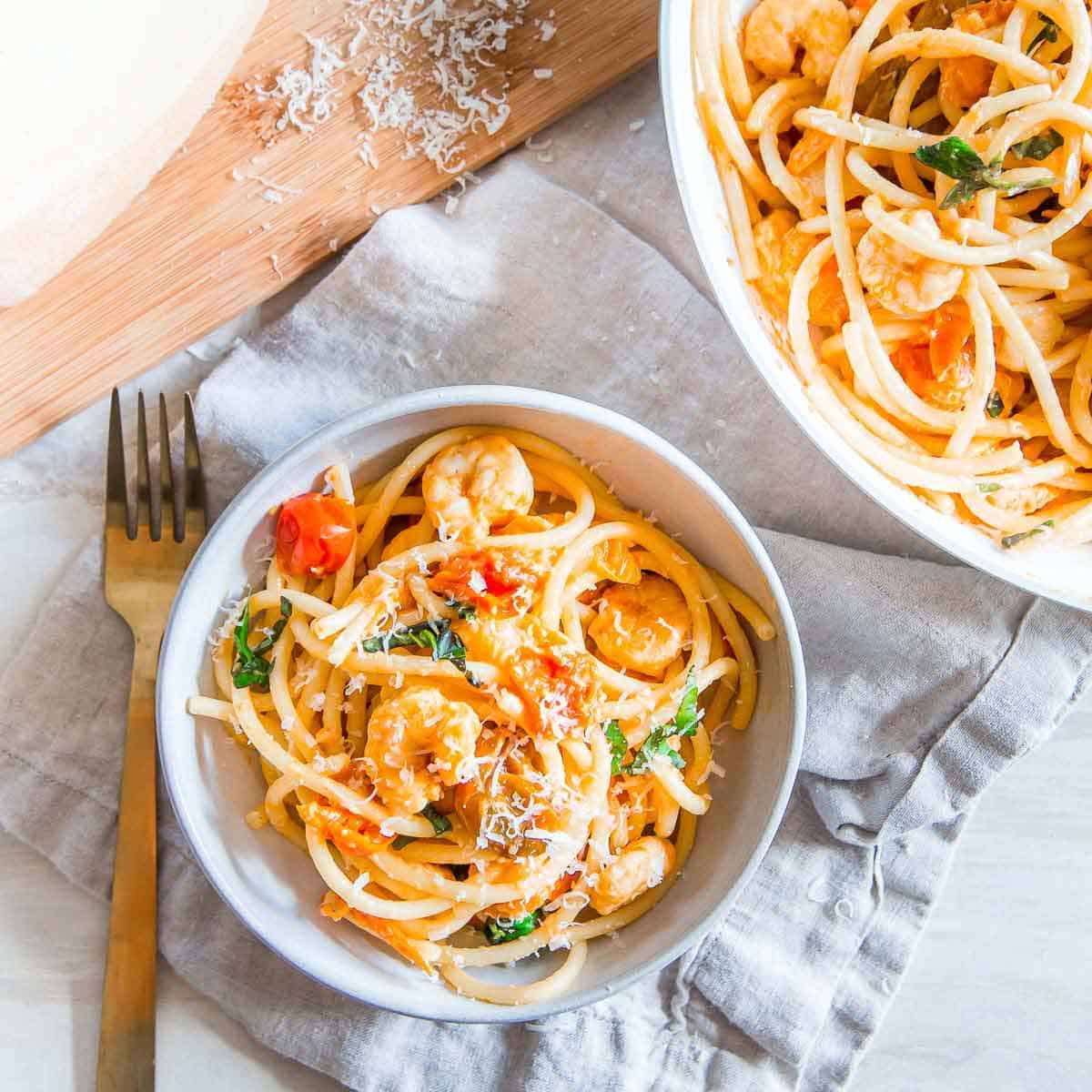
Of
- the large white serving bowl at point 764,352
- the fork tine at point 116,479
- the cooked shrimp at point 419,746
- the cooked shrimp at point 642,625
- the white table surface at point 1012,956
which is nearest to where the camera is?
the cooked shrimp at point 419,746

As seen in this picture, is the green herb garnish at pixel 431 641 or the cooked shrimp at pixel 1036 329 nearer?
the green herb garnish at pixel 431 641

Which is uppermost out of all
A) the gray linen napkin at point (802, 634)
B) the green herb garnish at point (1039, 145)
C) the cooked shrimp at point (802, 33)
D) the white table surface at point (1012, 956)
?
the cooked shrimp at point (802, 33)

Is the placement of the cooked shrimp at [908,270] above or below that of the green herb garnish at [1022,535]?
above

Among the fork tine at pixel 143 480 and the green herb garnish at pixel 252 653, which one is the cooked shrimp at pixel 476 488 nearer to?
the green herb garnish at pixel 252 653

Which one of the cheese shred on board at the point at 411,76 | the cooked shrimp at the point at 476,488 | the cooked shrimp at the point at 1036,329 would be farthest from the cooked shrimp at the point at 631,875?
the cheese shred on board at the point at 411,76

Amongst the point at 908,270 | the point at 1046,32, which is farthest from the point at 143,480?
the point at 1046,32

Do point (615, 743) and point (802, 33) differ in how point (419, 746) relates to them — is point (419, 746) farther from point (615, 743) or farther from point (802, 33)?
point (802, 33)
